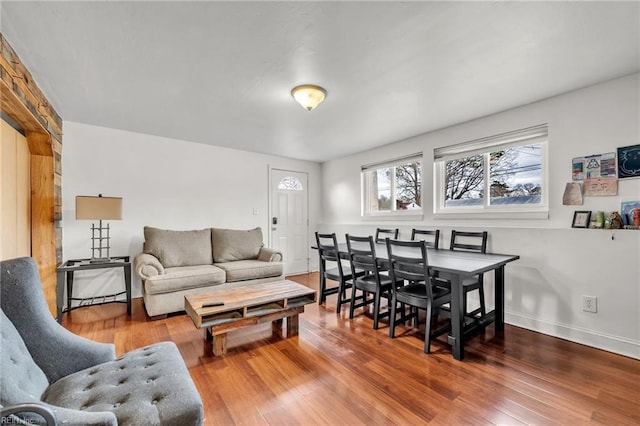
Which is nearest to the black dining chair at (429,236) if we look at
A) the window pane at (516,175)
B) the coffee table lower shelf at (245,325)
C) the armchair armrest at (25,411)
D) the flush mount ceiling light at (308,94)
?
the window pane at (516,175)

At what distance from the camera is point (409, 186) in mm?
4234

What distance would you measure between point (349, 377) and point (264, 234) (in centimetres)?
340

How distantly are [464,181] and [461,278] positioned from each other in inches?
69.8

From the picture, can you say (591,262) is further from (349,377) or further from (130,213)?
(130,213)

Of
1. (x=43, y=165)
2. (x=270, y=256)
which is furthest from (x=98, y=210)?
(x=270, y=256)

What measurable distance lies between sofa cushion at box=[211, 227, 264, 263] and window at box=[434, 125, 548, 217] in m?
2.71

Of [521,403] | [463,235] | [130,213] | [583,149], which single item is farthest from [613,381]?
[130,213]

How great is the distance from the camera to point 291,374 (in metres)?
2.01

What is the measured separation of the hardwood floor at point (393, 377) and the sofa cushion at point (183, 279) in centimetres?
41

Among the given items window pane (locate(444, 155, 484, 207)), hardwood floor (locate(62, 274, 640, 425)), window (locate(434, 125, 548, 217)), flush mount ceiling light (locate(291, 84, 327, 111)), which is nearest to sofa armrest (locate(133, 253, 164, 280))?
hardwood floor (locate(62, 274, 640, 425))

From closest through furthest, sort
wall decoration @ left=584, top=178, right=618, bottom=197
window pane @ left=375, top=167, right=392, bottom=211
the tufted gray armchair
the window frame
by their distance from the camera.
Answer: the tufted gray armchair → wall decoration @ left=584, top=178, right=618, bottom=197 → the window frame → window pane @ left=375, top=167, right=392, bottom=211

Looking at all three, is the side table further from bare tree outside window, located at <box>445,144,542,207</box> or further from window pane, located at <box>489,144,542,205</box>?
window pane, located at <box>489,144,542,205</box>

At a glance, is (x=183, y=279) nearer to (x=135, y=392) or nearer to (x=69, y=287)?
(x=69, y=287)

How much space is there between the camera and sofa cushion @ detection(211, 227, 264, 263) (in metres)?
4.08
